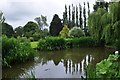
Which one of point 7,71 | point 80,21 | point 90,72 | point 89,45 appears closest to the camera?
point 90,72

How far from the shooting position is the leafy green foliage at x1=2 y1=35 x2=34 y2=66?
934 cm

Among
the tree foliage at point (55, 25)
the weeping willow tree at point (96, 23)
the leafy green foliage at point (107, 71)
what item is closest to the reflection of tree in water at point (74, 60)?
the weeping willow tree at point (96, 23)

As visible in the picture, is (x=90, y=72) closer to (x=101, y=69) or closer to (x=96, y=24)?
(x=101, y=69)

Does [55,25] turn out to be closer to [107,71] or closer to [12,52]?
[12,52]

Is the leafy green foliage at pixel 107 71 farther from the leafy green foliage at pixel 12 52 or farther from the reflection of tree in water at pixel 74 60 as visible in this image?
the leafy green foliage at pixel 12 52

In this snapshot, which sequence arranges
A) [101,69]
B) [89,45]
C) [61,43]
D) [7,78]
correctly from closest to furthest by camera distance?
[101,69] < [7,78] < [61,43] < [89,45]

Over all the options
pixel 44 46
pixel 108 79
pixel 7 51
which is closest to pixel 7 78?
pixel 7 51

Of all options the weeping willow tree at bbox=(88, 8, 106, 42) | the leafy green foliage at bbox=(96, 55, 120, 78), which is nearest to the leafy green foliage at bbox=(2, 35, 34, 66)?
the leafy green foliage at bbox=(96, 55, 120, 78)

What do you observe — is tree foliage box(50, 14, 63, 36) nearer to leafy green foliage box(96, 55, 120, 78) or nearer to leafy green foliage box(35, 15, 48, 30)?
leafy green foliage box(35, 15, 48, 30)

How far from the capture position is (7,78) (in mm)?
7543

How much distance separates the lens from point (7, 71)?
8.62m

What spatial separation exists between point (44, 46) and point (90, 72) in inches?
509

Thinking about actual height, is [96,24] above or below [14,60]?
above

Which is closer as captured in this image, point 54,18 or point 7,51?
point 7,51
